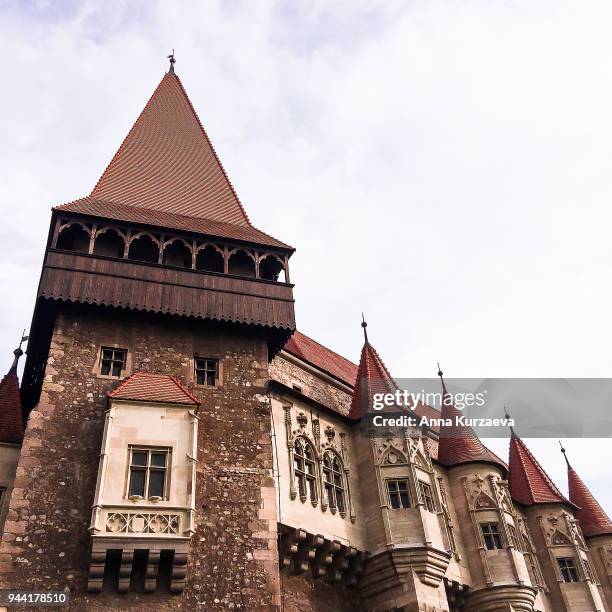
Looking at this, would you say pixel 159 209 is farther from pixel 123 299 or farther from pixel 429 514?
pixel 429 514

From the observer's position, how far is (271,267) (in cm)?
2227

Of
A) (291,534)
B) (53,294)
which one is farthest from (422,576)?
(53,294)

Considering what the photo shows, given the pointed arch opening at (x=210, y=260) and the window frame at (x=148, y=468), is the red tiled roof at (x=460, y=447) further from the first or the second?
the window frame at (x=148, y=468)

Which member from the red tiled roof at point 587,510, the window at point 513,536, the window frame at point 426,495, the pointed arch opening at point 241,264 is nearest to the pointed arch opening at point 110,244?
the pointed arch opening at point 241,264

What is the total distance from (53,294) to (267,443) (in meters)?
6.55

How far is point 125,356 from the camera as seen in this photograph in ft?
59.4

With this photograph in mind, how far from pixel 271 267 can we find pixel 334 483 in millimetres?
6917

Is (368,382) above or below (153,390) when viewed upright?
above

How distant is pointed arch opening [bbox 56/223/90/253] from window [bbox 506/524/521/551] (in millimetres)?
16073

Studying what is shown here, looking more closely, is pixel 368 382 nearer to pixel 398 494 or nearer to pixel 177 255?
pixel 398 494

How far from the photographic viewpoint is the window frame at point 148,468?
1526 cm

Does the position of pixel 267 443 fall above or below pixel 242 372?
below

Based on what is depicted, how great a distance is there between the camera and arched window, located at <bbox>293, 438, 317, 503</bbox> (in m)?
18.6

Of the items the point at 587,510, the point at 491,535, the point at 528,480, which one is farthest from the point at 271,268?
the point at 587,510
